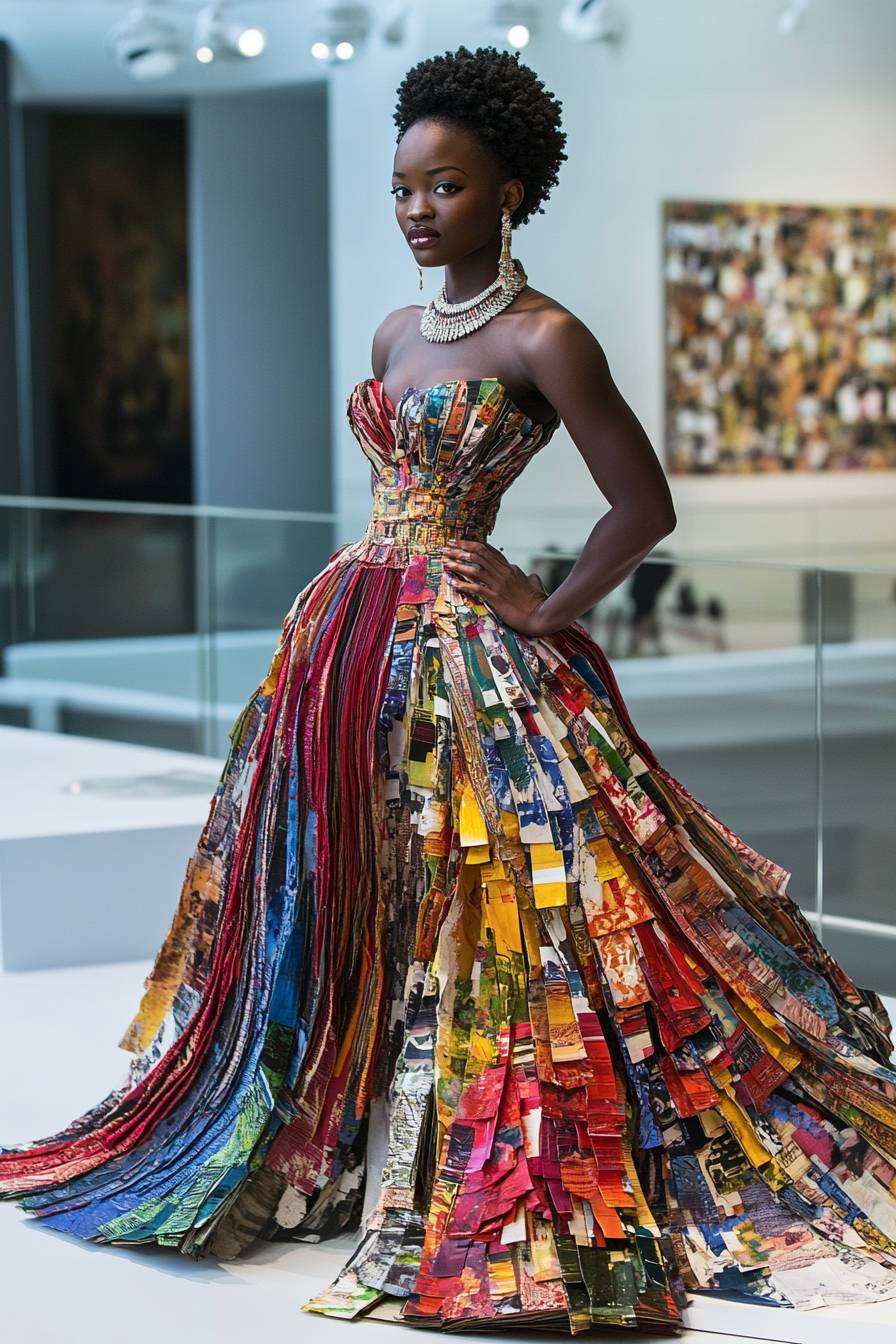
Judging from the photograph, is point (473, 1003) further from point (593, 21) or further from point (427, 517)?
point (593, 21)

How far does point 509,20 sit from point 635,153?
0.76 m

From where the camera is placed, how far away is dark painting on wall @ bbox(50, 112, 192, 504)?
10.2 m

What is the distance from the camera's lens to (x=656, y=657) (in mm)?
6090

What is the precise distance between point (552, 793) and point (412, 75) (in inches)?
38.5

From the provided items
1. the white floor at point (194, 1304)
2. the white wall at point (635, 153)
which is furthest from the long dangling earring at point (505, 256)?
A: the white wall at point (635, 153)

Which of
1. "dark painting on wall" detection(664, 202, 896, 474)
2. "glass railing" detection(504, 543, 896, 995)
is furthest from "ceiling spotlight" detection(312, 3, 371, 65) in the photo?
"glass railing" detection(504, 543, 896, 995)

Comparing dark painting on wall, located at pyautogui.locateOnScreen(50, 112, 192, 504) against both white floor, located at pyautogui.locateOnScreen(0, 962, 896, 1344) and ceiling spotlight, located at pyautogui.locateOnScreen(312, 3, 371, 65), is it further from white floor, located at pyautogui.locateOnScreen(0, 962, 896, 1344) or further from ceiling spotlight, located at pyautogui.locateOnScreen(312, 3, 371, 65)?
white floor, located at pyautogui.locateOnScreen(0, 962, 896, 1344)

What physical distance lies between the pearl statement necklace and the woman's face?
6cm

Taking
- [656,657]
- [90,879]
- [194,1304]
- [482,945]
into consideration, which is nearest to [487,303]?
[482,945]

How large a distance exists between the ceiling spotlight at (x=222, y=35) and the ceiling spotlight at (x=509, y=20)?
35.6 inches

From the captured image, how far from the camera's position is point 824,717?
3.68 metres

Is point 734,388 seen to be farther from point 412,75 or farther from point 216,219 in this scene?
point 412,75

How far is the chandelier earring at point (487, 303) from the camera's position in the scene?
242 cm

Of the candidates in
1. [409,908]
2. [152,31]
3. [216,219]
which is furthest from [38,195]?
[409,908]
